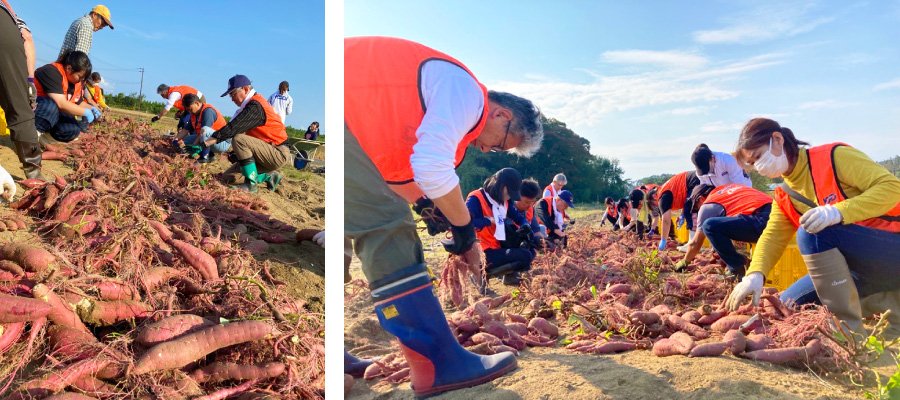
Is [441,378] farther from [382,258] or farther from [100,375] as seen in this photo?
[100,375]

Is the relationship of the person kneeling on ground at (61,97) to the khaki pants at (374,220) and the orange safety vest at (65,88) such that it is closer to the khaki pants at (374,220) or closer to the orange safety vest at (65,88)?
the orange safety vest at (65,88)

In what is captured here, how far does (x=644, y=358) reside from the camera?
192 centimetres

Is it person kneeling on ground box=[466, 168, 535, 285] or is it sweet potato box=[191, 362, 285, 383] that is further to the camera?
person kneeling on ground box=[466, 168, 535, 285]

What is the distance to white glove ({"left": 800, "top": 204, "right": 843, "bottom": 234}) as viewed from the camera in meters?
2.16

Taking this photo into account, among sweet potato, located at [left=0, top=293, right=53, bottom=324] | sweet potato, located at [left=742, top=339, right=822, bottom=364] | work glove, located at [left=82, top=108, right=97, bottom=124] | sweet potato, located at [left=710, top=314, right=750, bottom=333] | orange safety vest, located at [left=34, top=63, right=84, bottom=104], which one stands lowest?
sweet potato, located at [left=742, top=339, right=822, bottom=364]

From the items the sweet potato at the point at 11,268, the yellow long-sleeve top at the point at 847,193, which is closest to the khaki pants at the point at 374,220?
the sweet potato at the point at 11,268

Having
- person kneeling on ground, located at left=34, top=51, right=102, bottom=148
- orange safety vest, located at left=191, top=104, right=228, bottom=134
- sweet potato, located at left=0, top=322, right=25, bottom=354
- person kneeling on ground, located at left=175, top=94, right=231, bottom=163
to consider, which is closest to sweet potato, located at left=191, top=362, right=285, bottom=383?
sweet potato, located at left=0, top=322, right=25, bottom=354

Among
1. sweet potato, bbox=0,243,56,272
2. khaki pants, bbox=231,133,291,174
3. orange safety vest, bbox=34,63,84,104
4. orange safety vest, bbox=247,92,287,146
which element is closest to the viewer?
sweet potato, bbox=0,243,56,272

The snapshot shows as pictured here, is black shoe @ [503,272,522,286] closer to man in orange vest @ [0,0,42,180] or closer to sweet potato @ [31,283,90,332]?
sweet potato @ [31,283,90,332]

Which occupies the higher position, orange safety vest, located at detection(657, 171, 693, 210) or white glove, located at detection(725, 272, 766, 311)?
orange safety vest, located at detection(657, 171, 693, 210)

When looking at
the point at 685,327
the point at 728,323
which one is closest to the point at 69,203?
the point at 685,327

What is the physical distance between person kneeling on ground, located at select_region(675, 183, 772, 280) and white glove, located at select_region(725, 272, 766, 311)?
1.51ft

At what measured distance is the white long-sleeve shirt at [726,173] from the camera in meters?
3.28

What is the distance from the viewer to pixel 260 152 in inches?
197
